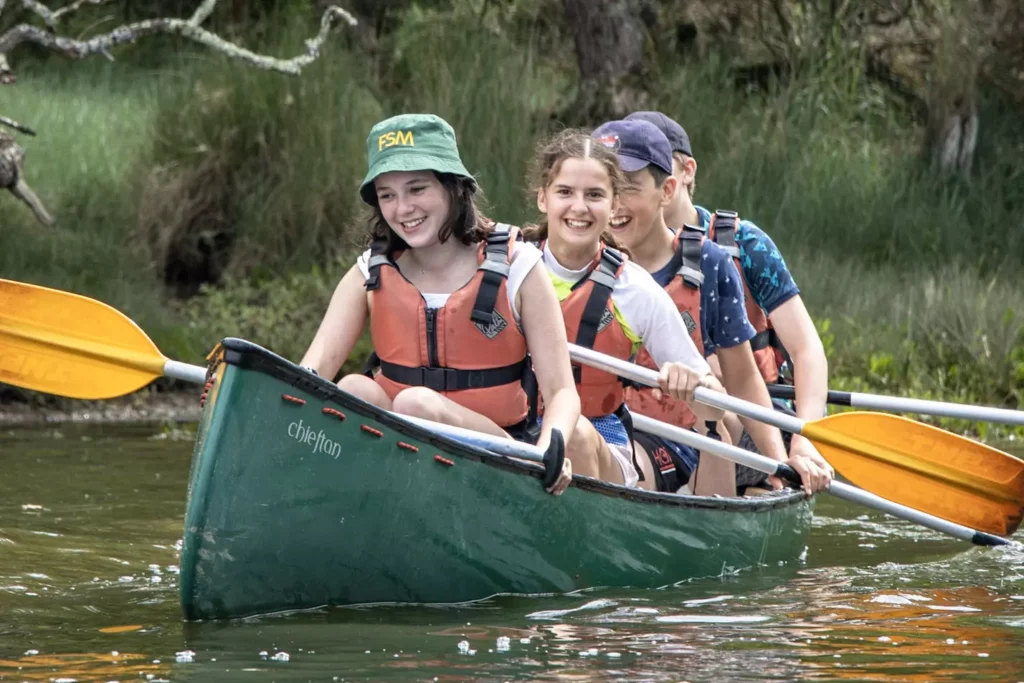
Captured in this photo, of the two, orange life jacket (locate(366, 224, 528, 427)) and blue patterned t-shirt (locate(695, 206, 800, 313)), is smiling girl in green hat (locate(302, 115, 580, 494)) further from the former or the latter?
blue patterned t-shirt (locate(695, 206, 800, 313))

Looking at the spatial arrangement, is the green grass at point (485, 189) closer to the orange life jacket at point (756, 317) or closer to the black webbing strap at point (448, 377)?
the orange life jacket at point (756, 317)

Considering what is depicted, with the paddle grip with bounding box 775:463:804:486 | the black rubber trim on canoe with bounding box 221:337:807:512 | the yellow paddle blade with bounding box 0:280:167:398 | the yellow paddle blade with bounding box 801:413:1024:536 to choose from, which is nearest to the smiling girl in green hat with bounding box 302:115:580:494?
the black rubber trim on canoe with bounding box 221:337:807:512

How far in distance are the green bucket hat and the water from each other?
1135mm

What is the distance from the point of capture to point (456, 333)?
179 inches

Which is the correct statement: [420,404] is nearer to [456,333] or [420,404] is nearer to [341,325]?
[456,333]

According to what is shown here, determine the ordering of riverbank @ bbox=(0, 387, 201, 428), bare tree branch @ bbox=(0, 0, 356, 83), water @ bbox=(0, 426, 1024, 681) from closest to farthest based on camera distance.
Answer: water @ bbox=(0, 426, 1024, 681) < bare tree branch @ bbox=(0, 0, 356, 83) < riverbank @ bbox=(0, 387, 201, 428)

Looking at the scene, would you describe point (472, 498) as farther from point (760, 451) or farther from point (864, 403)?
point (864, 403)

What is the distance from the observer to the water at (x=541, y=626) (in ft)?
12.6

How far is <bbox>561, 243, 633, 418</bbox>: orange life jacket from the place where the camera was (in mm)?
5016

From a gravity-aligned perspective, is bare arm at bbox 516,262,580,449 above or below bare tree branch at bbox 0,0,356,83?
below

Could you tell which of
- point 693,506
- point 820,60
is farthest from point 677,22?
point 693,506

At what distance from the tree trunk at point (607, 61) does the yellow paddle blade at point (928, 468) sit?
5692 millimetres

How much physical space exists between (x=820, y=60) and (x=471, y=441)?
863 cm

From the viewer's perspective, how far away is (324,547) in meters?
4.20
